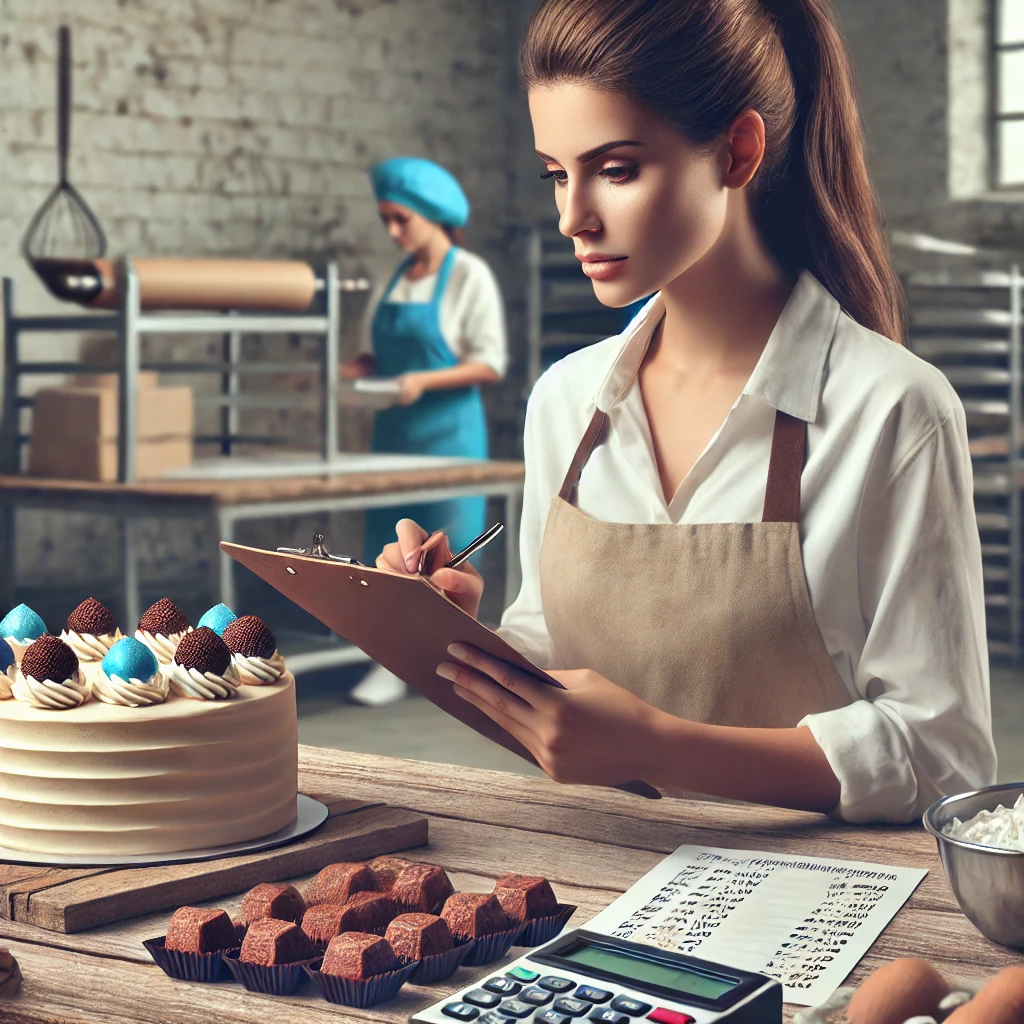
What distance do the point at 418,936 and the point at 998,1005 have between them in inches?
12.5

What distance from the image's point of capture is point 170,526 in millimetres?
6945

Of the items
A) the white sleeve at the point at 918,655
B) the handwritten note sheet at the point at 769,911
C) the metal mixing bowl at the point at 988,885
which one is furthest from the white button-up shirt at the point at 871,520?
the metal mixing bowl at the point at 988,885

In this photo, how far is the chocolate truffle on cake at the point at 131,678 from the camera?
3.69 ft

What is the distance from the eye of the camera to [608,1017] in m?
0.74

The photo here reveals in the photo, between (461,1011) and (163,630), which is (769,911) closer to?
(461,1011)

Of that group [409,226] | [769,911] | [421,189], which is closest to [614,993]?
[769,911]

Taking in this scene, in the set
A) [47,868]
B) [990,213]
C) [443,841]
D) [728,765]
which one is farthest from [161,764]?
[990,213]

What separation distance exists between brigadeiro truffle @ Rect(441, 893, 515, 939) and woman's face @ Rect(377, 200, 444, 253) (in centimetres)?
440

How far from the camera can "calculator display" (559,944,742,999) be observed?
77 centimetres

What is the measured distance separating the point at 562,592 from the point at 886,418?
37 centimetres

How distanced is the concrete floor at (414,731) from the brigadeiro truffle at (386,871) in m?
3.21

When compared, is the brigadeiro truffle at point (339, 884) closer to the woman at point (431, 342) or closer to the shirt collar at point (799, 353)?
the shirt collar at point (799, 353)

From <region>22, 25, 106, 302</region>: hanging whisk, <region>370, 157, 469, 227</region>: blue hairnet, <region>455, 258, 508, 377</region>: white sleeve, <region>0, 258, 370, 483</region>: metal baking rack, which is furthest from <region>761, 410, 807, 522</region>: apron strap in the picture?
<region>22, 25, 106, 302</region>: hanging whisk

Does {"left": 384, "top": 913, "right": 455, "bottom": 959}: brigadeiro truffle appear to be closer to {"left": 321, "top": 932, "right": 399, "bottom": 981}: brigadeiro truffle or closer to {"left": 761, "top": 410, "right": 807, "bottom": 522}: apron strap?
{"left": 321, "top": 932, "right": 399, "bottom": 981}: brigadeiro truffle
